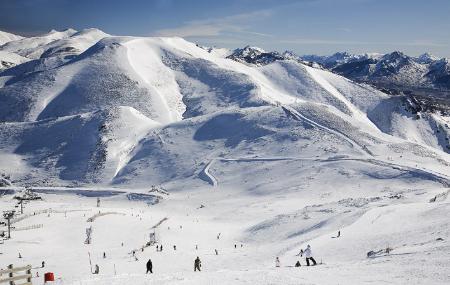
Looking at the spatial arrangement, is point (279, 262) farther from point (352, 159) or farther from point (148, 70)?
point (148, 70)

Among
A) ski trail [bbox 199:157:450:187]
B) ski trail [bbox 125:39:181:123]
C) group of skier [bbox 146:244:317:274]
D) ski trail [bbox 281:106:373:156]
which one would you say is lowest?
group of skier [bbox 146:244:317:274]

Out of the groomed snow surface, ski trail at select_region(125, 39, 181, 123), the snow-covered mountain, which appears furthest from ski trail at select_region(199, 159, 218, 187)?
ski trail at select_region(125, 39, 181, 123)

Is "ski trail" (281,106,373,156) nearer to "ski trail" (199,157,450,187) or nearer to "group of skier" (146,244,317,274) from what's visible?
"ski trail" (199,157,450,187)

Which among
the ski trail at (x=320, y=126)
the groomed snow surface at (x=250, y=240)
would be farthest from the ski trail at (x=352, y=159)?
the ski trail at (x=320, y=126)

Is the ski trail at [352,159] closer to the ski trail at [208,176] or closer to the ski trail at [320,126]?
the ski trail at [208,176]

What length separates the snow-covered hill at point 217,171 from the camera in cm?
3841

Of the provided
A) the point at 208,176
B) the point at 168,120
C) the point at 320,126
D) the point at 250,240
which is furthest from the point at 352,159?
the point at 168,120

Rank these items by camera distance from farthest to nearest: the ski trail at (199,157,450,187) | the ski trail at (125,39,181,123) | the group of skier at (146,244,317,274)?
the ski trail at (125,39,181,123)
the ski trail at (199,157,450,187)
the group of skier at (146,244,317,274)

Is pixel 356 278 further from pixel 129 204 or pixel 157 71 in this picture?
pixel 157 71

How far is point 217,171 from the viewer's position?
105m

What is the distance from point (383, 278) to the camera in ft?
76.5

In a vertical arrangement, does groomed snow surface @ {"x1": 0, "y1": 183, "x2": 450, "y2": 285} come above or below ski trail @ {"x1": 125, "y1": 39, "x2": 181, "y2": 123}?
below

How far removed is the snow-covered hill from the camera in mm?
38406

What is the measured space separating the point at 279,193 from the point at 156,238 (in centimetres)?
3845
